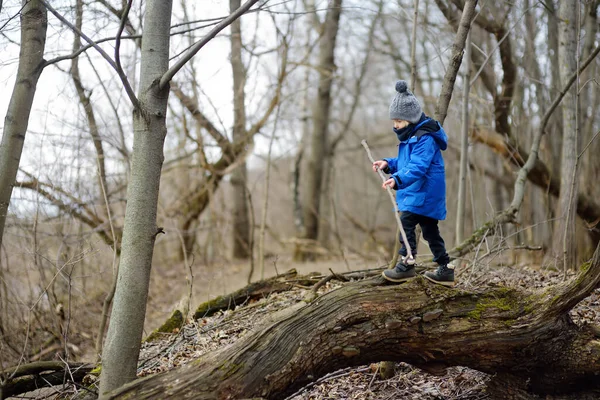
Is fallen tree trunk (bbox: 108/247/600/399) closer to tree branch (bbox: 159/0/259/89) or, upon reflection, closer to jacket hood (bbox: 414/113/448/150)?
jacket hood (bbox: 414/113/448/150)

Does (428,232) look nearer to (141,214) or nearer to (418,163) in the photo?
(418,163)

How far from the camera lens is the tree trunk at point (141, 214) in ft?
11.8

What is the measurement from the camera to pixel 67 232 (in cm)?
865

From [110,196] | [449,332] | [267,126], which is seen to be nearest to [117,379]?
[449,332]

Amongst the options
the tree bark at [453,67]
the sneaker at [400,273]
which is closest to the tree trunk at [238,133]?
the tree bark at [453,67]

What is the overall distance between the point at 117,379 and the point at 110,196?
257 inches

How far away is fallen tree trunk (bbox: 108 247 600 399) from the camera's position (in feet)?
11.1

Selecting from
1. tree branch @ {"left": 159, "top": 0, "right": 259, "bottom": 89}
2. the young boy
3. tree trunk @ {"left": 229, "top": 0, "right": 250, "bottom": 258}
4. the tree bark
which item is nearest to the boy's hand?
the young boy

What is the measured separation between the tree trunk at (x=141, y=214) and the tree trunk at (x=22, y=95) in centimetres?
211

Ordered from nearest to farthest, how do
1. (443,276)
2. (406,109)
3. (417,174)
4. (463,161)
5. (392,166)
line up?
(417,174) → (406,109) → (443,276) → (392,166) → (463,161)

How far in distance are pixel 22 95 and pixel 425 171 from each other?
404 centimetres

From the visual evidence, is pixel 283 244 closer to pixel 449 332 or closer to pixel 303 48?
pixel 303 48

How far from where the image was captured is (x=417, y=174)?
3.83m

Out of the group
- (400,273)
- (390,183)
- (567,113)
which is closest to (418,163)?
(390,183)
